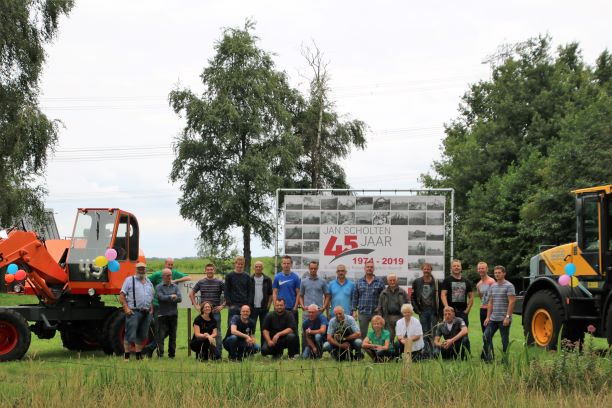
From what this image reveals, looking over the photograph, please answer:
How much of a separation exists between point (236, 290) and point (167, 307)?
112 centimetres

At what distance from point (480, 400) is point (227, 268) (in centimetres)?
2901

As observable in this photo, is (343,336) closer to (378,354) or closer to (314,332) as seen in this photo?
(378,354)

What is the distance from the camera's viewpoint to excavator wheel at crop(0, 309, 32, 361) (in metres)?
14.2

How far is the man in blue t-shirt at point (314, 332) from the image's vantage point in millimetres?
14539

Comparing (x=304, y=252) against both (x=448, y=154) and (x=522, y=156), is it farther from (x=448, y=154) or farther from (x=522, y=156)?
(x=448, y=154)

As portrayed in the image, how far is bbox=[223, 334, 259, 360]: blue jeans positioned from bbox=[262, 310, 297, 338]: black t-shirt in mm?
430

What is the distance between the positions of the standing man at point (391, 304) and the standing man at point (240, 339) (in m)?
2.01

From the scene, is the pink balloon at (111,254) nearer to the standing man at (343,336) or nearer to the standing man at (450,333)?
the standing man at (343,336)

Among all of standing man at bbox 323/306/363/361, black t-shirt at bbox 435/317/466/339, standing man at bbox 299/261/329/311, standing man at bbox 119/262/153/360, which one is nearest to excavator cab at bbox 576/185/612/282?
black t-shirt at bbox 435/317/466/339

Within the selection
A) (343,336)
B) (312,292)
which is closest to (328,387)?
(343,336)

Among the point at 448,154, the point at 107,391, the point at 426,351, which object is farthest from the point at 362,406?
the point at 448,154

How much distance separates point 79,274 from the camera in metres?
15.6

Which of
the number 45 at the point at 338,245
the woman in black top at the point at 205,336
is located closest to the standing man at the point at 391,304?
the woman in black top at the point at 205,336

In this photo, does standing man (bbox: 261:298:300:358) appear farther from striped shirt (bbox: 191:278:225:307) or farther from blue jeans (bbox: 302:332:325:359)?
striped shirt (bbox: 191:278:225:307)
